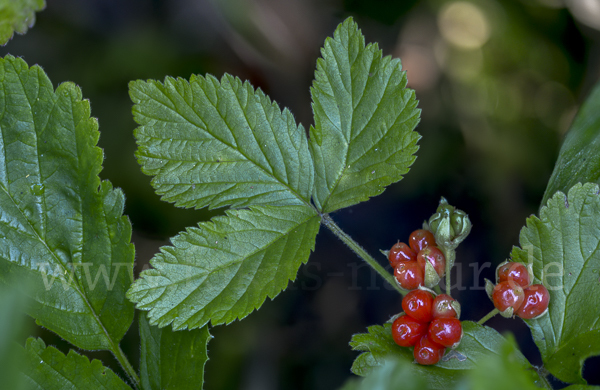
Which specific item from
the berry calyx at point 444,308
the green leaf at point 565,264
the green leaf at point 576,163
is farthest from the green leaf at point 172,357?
the green leaf at point 576,163

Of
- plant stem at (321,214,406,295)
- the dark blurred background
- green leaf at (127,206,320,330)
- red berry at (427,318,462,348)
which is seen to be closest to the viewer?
red berry at (427,318,462,348)

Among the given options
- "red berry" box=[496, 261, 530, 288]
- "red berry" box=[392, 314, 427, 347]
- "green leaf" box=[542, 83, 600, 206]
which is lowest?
"red berry" box=[392, 314, 427, 347]

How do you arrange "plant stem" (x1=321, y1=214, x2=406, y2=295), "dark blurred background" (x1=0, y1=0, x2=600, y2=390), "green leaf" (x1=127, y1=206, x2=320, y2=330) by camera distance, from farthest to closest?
"dark blurred background" (x1=0, y1=0, x2=600, y2=390), "plant stem" (x1=321, y1=214, x2=406, y2=295), "green leaf" (x1=127, y1=206, x2=320, y2=330)

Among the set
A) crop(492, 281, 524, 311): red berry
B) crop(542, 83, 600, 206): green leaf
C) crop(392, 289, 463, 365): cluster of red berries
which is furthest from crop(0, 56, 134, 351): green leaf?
crop(542, 83, 600, 206): green leaf

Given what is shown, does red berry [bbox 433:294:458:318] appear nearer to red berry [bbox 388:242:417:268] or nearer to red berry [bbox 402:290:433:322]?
red berry [bbox 402:290:433:322]

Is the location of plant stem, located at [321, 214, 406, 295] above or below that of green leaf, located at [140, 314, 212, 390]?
above

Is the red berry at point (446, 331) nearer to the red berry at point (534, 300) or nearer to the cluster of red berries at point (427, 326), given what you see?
the cluster of red berries at point (427, 326)

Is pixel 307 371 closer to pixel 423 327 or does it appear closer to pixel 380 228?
pixel 380 228

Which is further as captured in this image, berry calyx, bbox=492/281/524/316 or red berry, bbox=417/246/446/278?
red berry, bbox=417/246/446/278

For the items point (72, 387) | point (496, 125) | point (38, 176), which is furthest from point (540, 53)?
point (72, 387)
